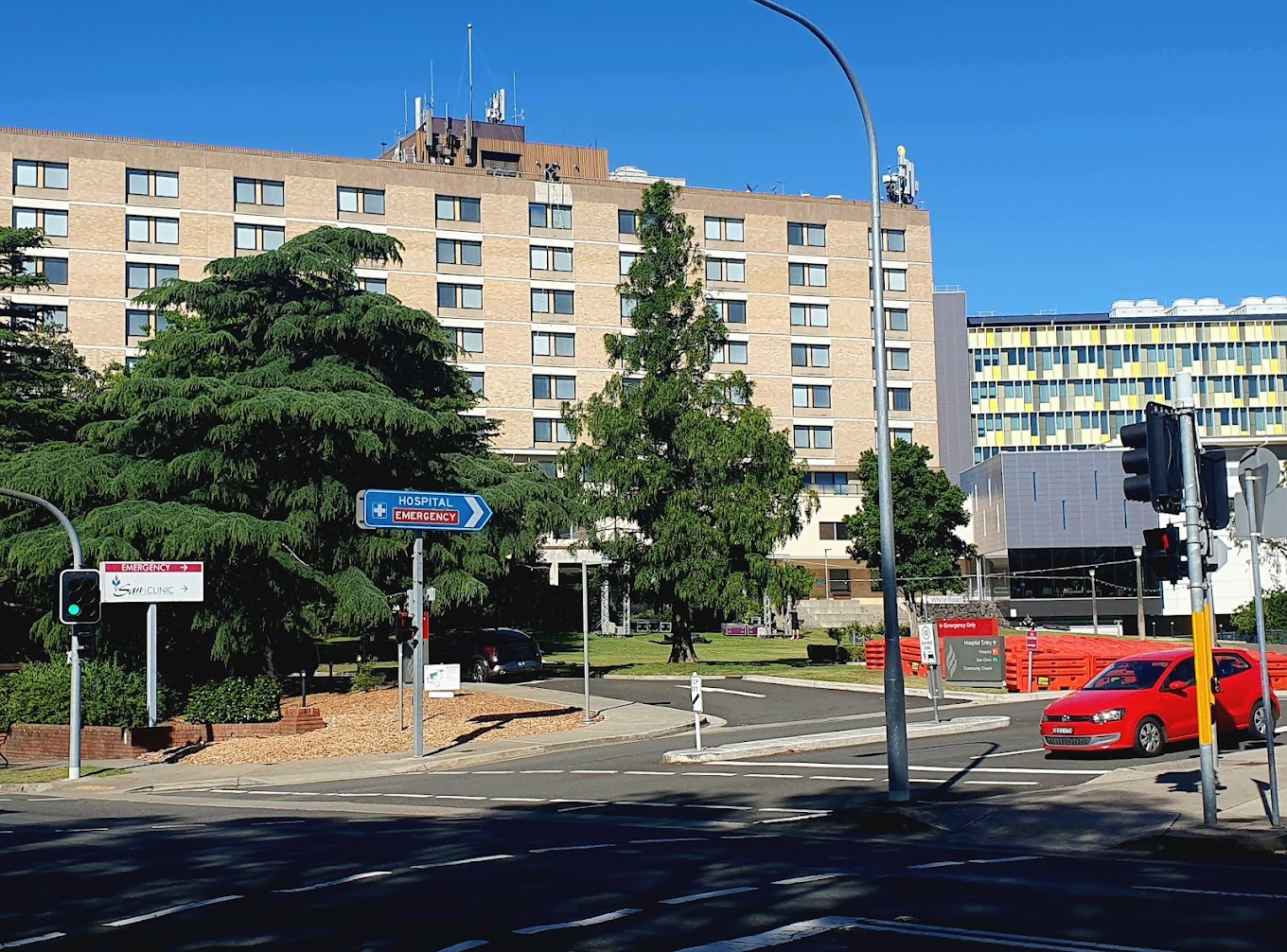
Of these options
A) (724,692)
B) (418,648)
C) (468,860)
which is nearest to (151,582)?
(418,648)

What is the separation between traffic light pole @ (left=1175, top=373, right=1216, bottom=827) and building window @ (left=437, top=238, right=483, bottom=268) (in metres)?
70.5

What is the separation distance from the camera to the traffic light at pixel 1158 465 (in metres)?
13.6

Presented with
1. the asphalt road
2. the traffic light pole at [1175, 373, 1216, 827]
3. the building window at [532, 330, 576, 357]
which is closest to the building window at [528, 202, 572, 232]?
the building window at [532, 330, 576, 357]

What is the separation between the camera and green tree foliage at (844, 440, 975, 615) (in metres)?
75.1

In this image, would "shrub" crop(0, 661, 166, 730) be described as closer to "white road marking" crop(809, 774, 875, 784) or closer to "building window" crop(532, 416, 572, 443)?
"white road marking" crop(809, 774, 875, 784)

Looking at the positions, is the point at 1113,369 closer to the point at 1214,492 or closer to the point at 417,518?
the point at 417,518

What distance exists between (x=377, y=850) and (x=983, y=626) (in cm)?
3275

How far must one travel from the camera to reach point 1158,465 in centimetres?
1365

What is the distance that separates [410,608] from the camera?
27578 millimetres

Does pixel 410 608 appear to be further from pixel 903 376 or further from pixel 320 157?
pixel 903 376

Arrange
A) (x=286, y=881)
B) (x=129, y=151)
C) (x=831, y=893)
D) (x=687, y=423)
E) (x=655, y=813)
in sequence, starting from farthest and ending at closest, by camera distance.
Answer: (x=129, y=151)
(x=687, y=423)
(x=655, y=813)
(x=286, y=881)
(x=831, y=893)

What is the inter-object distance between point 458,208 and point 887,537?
67658 millimetres

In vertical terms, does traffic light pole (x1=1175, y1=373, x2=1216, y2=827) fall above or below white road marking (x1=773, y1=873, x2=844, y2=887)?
above

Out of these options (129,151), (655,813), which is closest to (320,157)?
(129,151)
